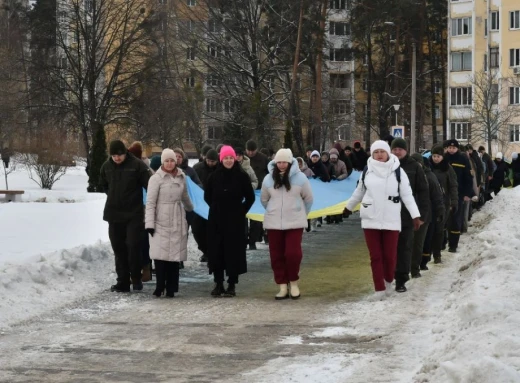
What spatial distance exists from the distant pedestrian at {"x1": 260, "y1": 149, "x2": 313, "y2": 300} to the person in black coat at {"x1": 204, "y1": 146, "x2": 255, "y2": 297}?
30 cm

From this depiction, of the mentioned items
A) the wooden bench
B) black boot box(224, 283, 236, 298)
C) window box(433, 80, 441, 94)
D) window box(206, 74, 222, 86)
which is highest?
window box(433, 80, 441, 94)

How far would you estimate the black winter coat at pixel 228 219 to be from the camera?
14.1m

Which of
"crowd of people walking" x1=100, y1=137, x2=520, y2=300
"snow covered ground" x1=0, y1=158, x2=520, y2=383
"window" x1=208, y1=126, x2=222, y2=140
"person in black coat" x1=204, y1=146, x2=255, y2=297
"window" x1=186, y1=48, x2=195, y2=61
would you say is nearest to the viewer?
"snow covered ground" x1=0, y1=158, x2=520, y2=383

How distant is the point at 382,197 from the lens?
13.5 metres

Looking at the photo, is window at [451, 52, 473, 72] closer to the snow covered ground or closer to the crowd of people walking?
the snow covered ground

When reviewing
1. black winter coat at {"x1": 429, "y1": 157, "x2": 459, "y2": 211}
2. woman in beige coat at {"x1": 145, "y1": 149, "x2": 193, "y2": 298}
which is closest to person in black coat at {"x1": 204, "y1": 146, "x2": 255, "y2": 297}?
woman in beige coat at {"x1": 145, "y1": 149, "x2": 193, "y2": 298}

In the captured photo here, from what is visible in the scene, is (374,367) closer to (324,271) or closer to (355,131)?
(324,271)

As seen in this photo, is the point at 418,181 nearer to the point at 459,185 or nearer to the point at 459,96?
the point at 459,185

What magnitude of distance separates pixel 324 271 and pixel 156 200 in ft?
12.8

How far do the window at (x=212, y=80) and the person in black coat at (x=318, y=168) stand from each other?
33840mm

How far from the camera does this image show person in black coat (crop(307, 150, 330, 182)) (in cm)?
2438

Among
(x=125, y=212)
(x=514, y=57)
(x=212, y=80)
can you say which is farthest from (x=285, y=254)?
(x=514, y=57)

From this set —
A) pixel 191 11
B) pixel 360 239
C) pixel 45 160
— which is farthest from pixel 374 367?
pixel 191 11

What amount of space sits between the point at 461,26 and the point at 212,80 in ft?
110
